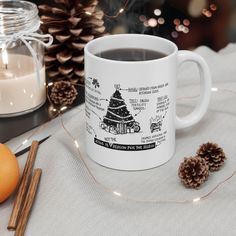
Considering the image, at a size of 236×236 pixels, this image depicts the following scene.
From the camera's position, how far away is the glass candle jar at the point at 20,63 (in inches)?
33.4

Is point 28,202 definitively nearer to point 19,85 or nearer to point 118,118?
point 118,118

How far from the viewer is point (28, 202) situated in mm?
638

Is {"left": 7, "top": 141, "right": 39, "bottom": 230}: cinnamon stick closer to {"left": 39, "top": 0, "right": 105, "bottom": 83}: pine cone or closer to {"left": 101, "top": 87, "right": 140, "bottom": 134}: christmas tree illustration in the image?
{"left": 101, "top": 87, "right": 140, "bottom": 134}: christmas tree illustration

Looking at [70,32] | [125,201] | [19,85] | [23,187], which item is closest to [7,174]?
[23,187]

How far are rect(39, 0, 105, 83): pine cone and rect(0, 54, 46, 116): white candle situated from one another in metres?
0.14

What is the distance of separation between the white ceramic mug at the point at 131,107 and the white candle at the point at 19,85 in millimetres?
176

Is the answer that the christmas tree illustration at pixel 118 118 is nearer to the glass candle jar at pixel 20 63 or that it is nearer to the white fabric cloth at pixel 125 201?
the white fabric cloth at pixel 125 201

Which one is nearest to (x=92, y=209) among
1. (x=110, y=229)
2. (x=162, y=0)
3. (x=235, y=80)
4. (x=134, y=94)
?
(x=110, y=229)

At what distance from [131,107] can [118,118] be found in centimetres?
2

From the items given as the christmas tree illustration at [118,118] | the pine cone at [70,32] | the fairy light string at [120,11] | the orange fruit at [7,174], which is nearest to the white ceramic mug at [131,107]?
the christmas tree illustration at [118,118]

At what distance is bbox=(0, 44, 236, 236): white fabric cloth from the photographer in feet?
1.99

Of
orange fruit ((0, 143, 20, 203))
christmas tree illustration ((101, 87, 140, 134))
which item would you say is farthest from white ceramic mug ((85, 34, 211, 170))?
orange fruit ((0, 143, 20, 203))

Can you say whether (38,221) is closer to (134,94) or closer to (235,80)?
(134,94)

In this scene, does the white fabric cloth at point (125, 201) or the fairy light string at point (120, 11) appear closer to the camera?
the white fabric cloth at point (125, 201)
